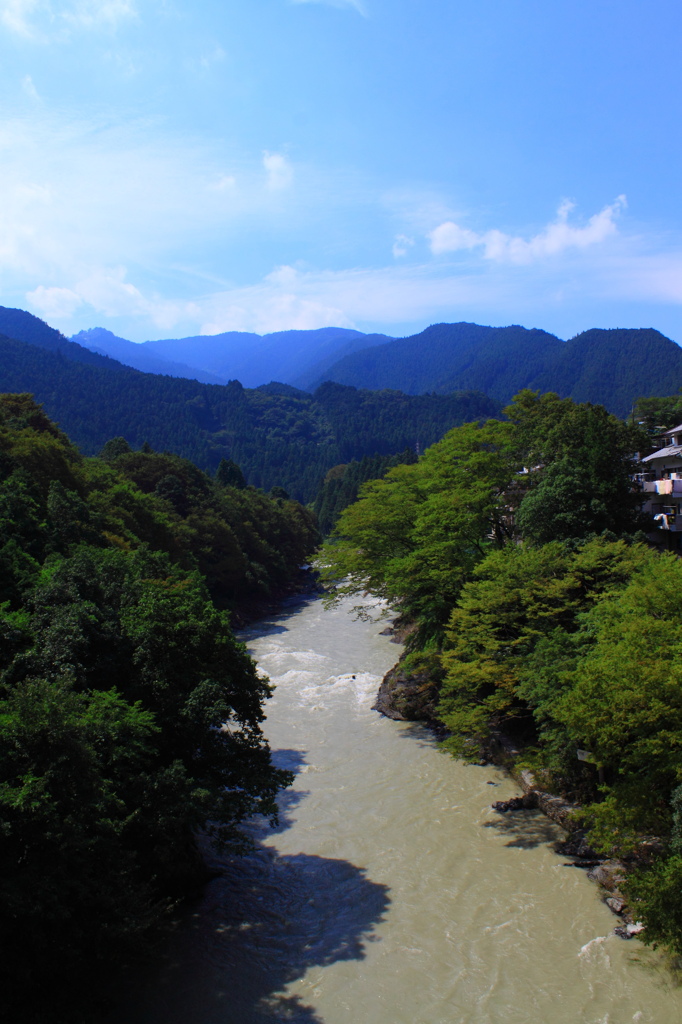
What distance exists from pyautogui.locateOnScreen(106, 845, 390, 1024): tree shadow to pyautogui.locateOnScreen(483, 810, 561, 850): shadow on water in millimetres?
3977

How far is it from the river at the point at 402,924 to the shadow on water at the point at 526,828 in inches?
2.1

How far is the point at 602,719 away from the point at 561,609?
6.18 meters

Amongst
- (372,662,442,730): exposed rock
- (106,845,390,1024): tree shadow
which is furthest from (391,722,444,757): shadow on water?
(106,845,390,1024): tree shadow

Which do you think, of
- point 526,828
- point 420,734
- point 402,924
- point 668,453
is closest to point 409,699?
point 420,734

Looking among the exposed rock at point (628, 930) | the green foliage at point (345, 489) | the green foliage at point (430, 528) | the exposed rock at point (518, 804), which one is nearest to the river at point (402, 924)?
the exposed rock at point (628, 930)

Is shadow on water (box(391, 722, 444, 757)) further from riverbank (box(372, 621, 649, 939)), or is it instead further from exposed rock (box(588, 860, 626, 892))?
exposed rock (box(588, 860, 626, 892))

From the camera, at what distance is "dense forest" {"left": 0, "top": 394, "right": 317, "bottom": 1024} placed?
9609 mm

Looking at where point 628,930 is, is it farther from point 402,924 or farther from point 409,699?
point 409,699

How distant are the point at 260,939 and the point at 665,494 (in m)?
27.2

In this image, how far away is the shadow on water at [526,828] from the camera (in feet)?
55.7

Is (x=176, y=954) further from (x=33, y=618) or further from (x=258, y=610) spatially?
(x=258, y=610)

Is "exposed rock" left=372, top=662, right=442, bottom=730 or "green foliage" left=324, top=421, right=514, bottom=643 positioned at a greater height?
"green foliage" left=324, top=421, right=514, bottom=643

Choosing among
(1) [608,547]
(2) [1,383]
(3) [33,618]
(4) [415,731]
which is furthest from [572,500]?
(2) [1,383]

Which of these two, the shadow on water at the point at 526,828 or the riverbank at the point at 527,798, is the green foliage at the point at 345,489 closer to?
the riverbank at the point at 527,798
